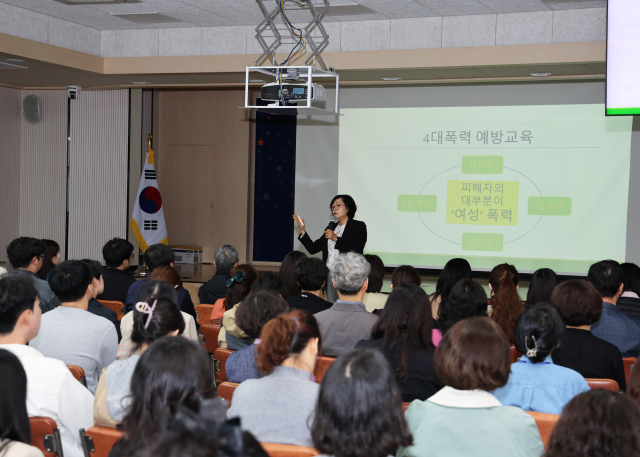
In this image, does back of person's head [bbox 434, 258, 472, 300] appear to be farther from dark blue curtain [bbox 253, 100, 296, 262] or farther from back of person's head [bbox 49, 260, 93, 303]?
dark blue curtain [bbox 253, 100, 296, 262]

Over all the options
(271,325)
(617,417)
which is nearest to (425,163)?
(271,325)

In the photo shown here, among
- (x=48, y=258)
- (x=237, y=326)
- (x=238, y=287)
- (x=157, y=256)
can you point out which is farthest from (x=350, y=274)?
(x=48, y=258)

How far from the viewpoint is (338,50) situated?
21.5 ft

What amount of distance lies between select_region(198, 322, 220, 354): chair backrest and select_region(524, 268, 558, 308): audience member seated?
189 centimetres

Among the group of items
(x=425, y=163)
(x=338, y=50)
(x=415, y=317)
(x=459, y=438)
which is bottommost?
(x=459, y=438)

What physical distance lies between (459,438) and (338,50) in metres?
5.47

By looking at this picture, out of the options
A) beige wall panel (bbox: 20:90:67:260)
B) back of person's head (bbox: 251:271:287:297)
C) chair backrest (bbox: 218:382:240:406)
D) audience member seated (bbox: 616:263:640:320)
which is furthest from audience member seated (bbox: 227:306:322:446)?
beige wall panel (bbox: 20:90:67:260)

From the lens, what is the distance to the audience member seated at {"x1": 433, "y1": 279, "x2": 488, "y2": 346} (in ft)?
9.99

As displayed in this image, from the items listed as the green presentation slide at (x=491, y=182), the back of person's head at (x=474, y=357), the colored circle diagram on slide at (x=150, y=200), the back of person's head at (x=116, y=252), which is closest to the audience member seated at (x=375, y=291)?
the back of person's head at (x=116, y=252)

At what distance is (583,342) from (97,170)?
24.8 feet

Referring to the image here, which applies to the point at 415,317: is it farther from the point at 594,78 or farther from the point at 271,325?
the point at 594,78

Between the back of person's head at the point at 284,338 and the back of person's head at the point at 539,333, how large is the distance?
790 millimetres

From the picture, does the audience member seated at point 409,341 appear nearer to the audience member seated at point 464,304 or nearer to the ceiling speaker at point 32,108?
the audience member seated at point 464,304

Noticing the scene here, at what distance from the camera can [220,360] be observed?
3.03 meters
